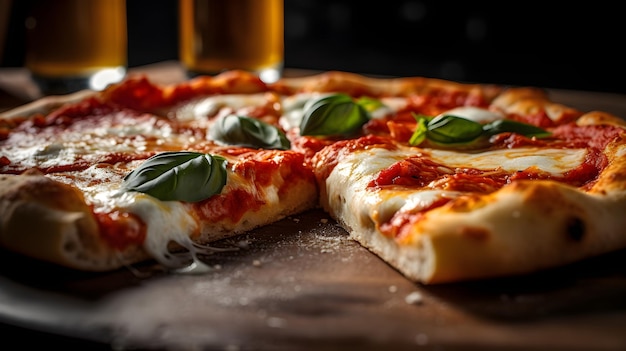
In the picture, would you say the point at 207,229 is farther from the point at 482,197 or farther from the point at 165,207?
the point at 482,197

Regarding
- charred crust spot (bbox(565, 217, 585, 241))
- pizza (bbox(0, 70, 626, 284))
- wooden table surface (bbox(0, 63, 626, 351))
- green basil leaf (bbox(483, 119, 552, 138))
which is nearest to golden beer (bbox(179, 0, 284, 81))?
pizza (bbox(0, 70, 626, 284))

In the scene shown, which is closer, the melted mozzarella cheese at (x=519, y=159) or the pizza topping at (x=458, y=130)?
the melted mozzarella cheese at (x=519, y=159)

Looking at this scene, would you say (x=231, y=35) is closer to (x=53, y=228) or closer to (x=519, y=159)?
(x=519, y=159)

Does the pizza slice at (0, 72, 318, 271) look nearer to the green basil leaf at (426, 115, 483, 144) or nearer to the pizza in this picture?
the pizza

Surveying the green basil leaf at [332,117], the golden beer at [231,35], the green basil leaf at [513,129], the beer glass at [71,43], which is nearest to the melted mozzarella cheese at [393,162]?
the green basil leaf at [513,129]

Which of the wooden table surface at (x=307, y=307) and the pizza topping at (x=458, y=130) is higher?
the pizza topping at (x=458, y=130)

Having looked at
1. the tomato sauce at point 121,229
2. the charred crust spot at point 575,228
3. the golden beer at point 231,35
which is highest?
the golden beer at point 231,35

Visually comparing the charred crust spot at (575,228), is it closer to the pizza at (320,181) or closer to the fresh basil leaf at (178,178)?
the pizza at (320,181)

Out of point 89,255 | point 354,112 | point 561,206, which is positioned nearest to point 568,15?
point 354,112
